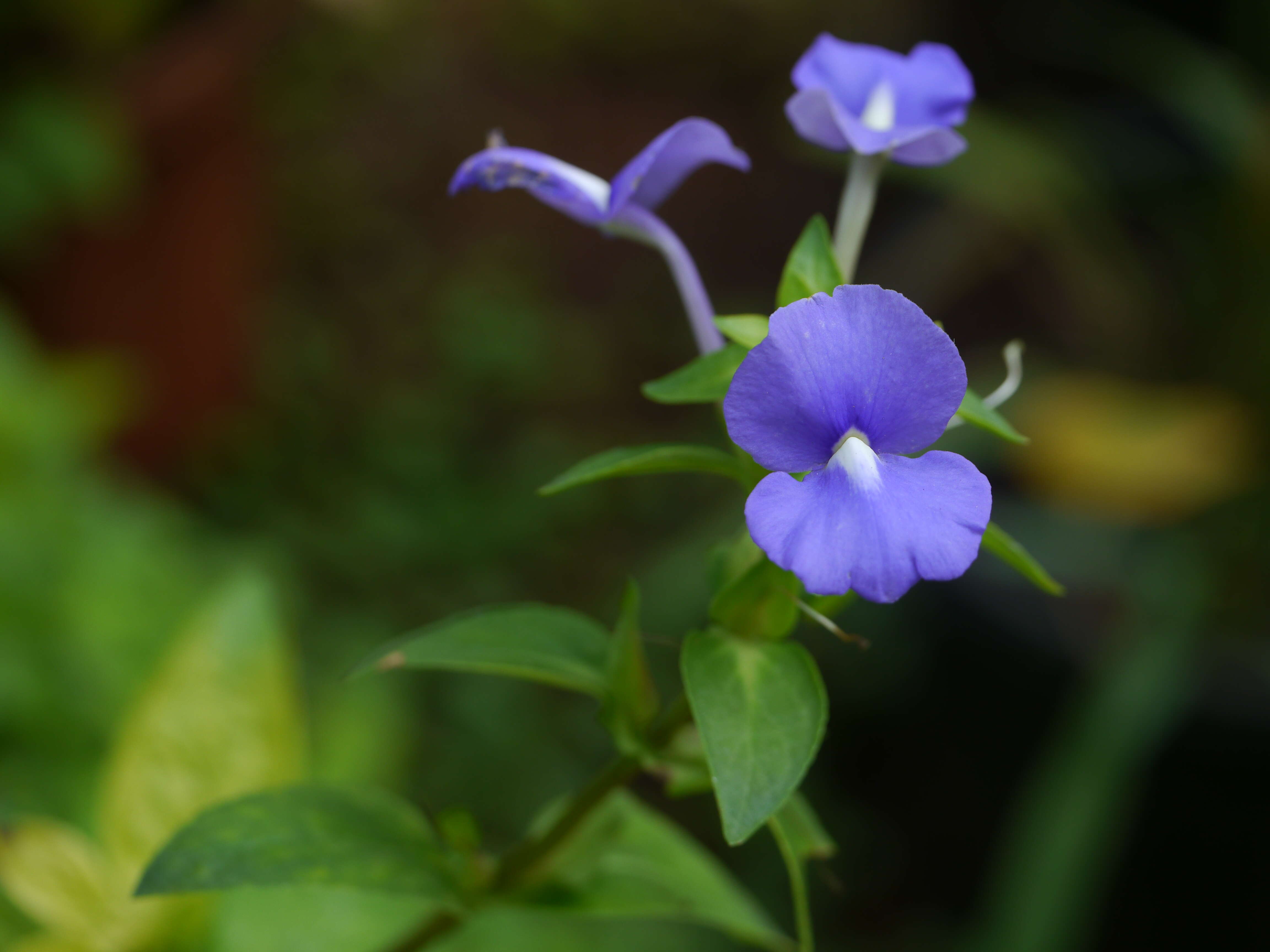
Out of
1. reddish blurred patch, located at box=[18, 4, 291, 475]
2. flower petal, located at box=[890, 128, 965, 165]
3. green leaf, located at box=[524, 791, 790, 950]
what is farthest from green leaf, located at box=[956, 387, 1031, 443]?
reddish blurred patch, located at box=[18, 4, 291, 475]

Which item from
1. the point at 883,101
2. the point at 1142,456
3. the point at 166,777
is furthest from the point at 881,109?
the point at 1142,456

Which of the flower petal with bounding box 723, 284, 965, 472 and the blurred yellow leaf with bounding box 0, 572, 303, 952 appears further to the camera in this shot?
the blurred yellow leaf with bounding box 0, 572, 303, 952

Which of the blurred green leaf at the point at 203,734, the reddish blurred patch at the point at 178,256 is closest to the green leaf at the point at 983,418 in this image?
the blurred green leaf at the point at 203,734

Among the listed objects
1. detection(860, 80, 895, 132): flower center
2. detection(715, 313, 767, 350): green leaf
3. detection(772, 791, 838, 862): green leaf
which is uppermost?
detection(860, 80, 895, 132): flower center

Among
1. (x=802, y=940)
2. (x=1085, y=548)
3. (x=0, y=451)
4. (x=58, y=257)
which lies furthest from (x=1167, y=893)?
(x=58, y=257)

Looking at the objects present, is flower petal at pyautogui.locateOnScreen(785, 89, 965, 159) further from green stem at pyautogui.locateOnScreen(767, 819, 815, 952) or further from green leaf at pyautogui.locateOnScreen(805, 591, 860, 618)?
green stem at pyautogui.locateOnScreen(767, 819, 815, 952)

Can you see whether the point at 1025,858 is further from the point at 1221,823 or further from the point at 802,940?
the point at 802,940

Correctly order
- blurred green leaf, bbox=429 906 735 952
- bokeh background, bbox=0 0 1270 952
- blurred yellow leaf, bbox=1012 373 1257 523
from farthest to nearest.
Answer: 1. blurred yellow leaf, bbox=1012 373 1257 523
2. bokeh background, bbox=0 0 1270 952
3. blurred green leaf, bbox=429 906 735 952
